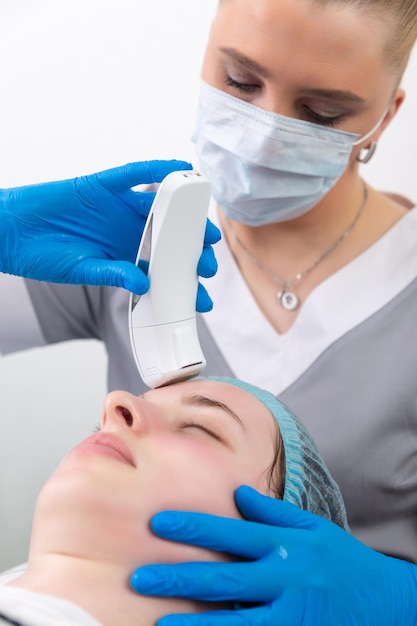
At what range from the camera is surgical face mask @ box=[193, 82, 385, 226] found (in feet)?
4.53

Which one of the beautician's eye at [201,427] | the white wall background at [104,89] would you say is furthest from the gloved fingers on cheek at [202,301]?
the white wall background at [104,89]

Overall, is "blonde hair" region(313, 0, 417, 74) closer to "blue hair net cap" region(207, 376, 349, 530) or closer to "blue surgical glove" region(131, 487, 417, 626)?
"blue hair net cap" region(207, 376, 349, 530)

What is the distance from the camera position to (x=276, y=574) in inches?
37.9

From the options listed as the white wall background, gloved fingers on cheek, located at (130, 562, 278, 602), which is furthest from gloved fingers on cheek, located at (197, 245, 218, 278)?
the white wall background

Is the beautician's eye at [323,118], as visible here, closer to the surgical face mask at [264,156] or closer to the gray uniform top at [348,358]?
the surgical face mask at [264,156]

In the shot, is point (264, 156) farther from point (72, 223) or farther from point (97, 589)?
point (97, 589)

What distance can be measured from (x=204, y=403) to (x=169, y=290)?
0.18m

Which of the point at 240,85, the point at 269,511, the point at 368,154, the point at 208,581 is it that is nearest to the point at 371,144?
the point at 368,154

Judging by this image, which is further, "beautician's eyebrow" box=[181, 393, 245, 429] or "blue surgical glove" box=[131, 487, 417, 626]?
"beautician's eyebrow" box=[181, 393, 245, 429]

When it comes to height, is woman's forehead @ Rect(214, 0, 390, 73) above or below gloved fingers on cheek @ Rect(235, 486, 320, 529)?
above

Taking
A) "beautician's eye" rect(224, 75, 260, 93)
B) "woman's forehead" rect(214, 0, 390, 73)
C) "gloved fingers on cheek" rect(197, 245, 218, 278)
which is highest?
"woman's forehead" rect(214, 0, 390, 73)

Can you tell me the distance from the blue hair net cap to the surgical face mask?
0.42 meters

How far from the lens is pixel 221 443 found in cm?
109

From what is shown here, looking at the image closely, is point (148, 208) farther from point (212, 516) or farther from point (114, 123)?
point (114, 123)
